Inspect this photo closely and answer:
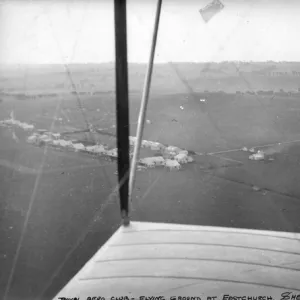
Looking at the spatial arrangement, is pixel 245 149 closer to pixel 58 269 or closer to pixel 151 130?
pixel 151 130

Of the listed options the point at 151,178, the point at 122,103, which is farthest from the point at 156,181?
the point at 122,103

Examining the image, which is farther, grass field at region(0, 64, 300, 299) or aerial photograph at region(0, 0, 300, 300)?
grass field at region(0, 64, 300, 299)

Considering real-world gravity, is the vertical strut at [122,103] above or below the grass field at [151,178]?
above

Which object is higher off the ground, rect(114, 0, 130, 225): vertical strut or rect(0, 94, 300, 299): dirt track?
rect(114, 0, 130, 225): vertical strut

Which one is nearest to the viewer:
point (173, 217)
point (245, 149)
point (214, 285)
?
point (214, 285)

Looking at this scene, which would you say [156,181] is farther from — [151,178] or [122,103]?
[122,103]

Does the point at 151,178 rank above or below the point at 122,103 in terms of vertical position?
below

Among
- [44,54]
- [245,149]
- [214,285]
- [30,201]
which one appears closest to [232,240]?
[214,285]
